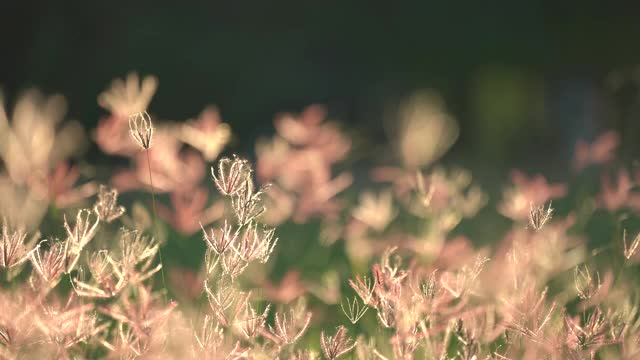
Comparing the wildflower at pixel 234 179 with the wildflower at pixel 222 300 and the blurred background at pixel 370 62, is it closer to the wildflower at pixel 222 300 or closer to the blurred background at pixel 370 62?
the wildflower at pixel 222 300

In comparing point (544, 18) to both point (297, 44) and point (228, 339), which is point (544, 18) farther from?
point (228, 339)

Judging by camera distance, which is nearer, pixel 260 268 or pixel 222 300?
pixel 222 300

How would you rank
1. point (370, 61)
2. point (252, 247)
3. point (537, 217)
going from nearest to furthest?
point (252, 247), point (537, 217), point (370, 61)

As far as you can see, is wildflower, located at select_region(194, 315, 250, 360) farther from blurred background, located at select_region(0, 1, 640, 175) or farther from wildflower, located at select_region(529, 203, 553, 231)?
blurred background, located at select_region(0, 1, 640, 175)

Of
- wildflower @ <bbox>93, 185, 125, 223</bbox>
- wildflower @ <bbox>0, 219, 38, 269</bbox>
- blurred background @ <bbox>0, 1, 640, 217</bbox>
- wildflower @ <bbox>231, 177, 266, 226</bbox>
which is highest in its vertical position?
wildflower @ <bbox>231, 177, 266, 226</bbox>

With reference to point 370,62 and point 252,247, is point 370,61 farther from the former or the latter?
point 252,247

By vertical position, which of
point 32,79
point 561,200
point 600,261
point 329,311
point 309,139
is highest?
point 309,139

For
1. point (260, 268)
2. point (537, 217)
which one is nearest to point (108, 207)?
point (260, 268)

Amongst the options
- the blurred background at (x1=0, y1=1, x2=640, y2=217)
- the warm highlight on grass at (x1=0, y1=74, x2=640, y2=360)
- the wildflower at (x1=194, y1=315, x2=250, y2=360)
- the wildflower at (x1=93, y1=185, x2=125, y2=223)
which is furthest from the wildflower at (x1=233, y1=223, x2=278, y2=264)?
the blurred background at (x1=0, y1=1, x2=640, y2=217)

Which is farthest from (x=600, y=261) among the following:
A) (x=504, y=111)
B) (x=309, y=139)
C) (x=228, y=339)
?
(x=504, y=111)

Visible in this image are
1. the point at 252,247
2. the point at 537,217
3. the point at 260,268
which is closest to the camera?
the point at 252,247

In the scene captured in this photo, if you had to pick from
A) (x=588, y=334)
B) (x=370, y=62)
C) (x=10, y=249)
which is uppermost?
(x=10, y=249)
